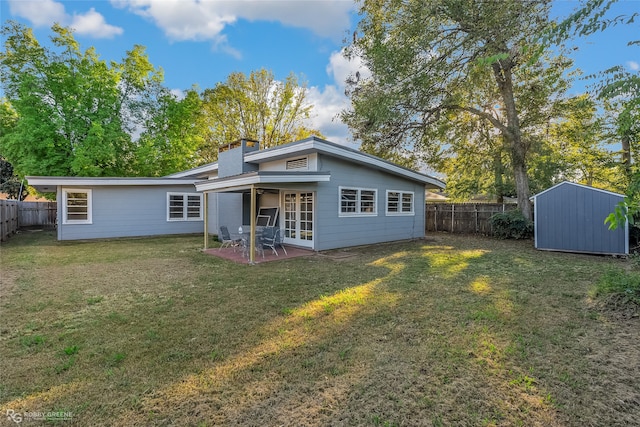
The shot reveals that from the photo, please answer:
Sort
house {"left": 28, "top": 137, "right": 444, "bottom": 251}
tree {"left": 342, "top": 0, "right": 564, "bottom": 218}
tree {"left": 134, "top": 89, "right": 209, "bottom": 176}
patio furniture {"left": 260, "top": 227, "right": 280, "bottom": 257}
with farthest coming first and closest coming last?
tree {"left": 134, "top": 89, "right": 209, "bottom": 176} < tree {"left": 342, "top": 0, "right": 564, "bottom": 218} < house {"left": 28, "top": 137, "right": 444, "bottom": 251} < patio furniture {"left": 260, "top": 227, "right": 280, "bottom": 257}

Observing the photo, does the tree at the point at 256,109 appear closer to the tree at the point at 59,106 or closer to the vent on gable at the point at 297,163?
the tree at the point at 59,106

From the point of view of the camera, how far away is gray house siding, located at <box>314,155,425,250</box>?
9.10m

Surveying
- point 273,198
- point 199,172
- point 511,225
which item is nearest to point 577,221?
point 511,225

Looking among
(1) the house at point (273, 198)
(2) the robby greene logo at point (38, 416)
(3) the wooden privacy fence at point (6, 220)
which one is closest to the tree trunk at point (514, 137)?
(1) the house at point (273, 198)

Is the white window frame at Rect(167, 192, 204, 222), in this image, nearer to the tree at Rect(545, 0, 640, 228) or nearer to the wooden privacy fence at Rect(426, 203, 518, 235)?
the wooden privacy fence at Rect(426, 203, 518, 235)

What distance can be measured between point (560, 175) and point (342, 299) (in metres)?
17.5

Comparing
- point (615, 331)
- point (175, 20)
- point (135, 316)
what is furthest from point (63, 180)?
point (615, 331)

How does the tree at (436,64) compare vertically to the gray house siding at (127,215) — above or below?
above

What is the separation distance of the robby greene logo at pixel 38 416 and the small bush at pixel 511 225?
45.9 ft

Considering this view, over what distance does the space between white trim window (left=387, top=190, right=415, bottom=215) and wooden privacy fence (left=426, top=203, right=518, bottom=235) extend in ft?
13.3

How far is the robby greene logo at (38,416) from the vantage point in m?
2.11

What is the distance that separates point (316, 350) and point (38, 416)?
2.21 metres

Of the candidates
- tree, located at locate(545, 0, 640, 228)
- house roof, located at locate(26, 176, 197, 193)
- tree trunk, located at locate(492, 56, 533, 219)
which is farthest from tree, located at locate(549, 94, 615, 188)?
house roof, located at locate(26, 176, 197, 193)

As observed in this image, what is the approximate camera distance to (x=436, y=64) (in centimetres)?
1162
